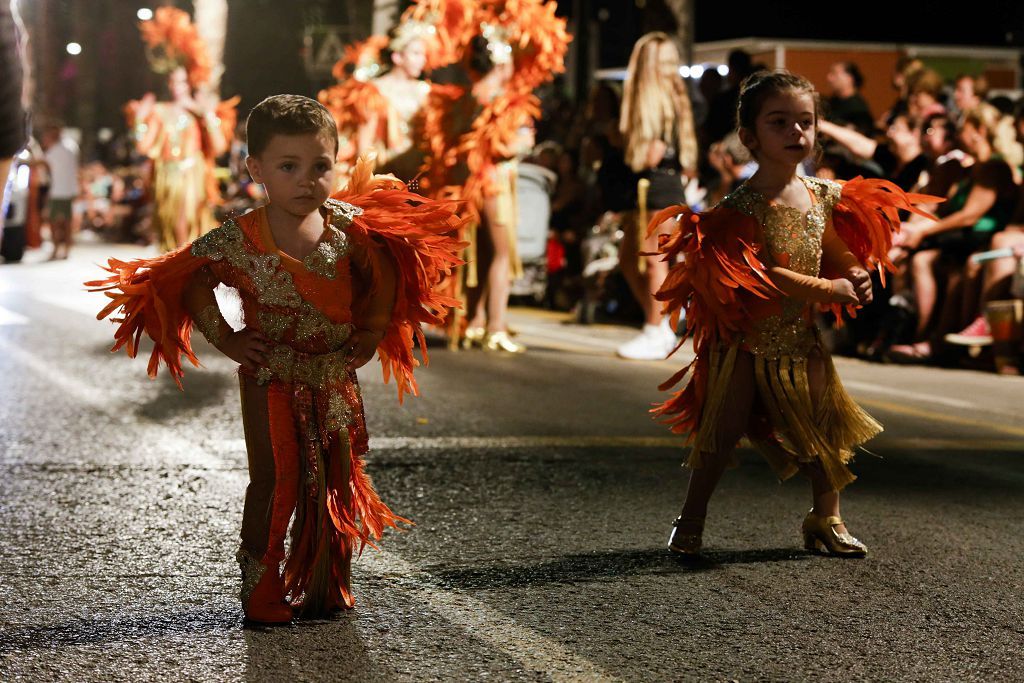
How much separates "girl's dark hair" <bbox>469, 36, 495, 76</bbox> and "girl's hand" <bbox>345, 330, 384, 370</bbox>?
6.39m

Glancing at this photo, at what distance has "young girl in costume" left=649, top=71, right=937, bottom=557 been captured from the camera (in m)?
4.82

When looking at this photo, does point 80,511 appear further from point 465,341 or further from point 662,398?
point 465,341

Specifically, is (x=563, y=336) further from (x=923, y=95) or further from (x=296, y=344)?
(x=296, y=344)

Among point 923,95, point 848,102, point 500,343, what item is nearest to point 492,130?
point 500,343

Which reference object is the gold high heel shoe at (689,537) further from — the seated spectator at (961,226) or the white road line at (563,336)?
the white road line at (563,336)

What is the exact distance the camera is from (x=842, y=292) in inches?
188

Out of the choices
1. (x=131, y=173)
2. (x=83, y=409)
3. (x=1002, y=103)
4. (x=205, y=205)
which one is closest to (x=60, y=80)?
(x=131, y=173)

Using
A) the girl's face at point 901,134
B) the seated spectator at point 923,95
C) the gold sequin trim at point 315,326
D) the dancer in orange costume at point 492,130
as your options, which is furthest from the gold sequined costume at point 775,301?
the seated spectator at point 923,95

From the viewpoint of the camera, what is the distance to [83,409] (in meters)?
7.77

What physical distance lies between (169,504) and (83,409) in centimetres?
247

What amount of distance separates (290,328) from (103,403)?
414 cm

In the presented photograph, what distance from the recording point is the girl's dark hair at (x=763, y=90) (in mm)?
4871

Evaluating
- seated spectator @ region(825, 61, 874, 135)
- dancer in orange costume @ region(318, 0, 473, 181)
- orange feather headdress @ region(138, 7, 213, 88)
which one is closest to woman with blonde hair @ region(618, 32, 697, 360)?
dancer in orange costume @ region(318, 0, 473, 181)

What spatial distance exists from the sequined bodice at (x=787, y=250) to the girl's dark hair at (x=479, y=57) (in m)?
5.69
